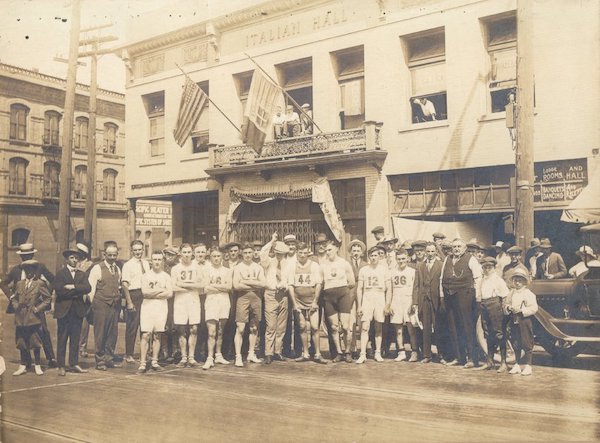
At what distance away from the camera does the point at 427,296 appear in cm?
901

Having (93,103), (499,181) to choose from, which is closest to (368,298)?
(499,181)

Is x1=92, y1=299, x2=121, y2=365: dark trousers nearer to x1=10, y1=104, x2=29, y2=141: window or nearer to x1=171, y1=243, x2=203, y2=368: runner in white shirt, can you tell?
x1=171, y1=243, x2=203, y2=368: runner in white shirt

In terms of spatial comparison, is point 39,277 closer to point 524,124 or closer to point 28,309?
point 28,309

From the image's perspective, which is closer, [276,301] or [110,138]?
[276,301]

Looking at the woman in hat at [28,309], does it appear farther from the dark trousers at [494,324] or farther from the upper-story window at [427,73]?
the upper-story window at [427,73]

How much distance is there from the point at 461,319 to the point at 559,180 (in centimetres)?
521

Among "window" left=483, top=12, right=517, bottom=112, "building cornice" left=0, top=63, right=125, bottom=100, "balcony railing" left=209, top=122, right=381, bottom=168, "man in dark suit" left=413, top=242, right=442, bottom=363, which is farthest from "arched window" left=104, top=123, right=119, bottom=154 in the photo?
"man in dark suit" left=413, top=242, right=442, bottom=363

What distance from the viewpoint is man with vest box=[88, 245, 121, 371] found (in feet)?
29.7

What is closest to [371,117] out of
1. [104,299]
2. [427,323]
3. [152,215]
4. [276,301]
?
[152,215]

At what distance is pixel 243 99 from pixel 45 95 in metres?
14.2

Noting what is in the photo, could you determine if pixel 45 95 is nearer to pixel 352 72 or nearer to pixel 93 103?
pixel 93 103

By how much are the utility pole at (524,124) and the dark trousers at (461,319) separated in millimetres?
1695

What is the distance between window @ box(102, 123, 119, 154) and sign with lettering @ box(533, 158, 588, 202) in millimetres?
25088

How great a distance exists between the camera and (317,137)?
615 inches
